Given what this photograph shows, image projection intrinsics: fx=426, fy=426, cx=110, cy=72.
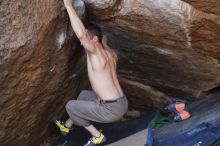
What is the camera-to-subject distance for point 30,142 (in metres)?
4.43

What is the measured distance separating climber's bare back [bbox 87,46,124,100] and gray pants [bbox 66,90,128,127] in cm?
7

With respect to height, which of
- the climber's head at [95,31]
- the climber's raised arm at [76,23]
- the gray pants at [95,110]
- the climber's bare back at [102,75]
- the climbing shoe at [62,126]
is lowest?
the climbing shoe at [62,126]

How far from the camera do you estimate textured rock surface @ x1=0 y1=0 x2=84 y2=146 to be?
3418mm

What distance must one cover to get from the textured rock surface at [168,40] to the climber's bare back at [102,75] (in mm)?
397

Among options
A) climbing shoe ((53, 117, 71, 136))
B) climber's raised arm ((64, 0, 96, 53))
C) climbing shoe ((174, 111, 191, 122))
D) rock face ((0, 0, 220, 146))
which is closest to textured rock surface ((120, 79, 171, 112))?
rock face ((0, 0, 220, 146))

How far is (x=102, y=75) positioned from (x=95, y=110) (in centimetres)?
34

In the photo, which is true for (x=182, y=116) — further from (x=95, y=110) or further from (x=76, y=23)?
(x=76, y=23)

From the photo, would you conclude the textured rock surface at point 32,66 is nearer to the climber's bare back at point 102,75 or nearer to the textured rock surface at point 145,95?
the climber's bare back at point 102,75

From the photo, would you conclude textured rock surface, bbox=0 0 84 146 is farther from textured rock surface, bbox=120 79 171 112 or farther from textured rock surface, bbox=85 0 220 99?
textured rock surface, bbox=120 79 171 112

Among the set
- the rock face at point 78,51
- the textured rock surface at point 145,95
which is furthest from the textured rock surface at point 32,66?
the textured rock surface at point 145,95

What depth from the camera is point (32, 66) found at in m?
3.73

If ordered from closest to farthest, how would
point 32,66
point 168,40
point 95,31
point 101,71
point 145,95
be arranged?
point 32,66
point 101,71
point 168,40
point 95,31
point 145,95

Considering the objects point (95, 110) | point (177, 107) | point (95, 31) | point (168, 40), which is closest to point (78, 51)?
point (95, 31)

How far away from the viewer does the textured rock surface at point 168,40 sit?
3.90 m
